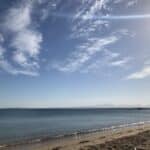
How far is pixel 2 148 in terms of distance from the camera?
2478cm

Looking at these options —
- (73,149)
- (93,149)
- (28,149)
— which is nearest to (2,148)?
(28,149)

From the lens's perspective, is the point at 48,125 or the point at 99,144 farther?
the point at 48,125

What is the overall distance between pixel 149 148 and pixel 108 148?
3216 millimetres

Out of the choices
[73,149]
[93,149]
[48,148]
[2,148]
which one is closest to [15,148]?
[2,148]

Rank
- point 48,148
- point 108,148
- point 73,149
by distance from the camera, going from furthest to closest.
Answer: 1. point 48,148
2. point 73,149
3. point 108,148

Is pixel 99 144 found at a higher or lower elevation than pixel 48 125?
lower

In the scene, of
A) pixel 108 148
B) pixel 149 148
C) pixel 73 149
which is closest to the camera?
pixel 149 148

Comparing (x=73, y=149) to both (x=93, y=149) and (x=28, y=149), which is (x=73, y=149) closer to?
(x=93, y=149)

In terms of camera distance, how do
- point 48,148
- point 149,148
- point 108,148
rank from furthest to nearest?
point 48,148 → point 108,148 → point 149,148

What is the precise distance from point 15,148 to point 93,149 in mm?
9185

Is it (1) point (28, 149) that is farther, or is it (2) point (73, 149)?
(1) point (28, 149)

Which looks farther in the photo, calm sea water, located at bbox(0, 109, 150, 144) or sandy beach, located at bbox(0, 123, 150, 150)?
calm sea water, located at bbox(0, 109, 150, 144)

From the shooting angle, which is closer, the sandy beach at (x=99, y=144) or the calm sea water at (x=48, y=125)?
the sandy beach at (x=99, y=144)

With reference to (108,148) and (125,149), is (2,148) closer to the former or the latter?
(108,148)
